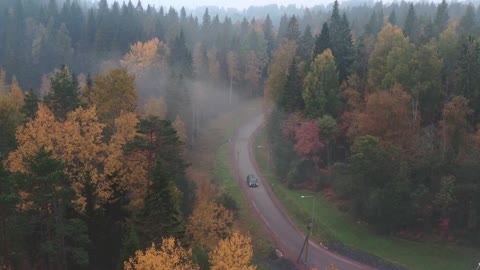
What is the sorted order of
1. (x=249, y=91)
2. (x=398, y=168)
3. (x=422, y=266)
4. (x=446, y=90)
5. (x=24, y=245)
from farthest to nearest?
(x=249, y=91), (x=446, y=90), (x=398, y=168), (x=422, y=266), (x=24, y=245)

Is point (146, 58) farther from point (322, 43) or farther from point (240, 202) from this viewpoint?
point (240, 202)

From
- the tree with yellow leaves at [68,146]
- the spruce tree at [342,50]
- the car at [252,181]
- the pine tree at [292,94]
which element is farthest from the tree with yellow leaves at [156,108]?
the spruce tree at [342,50]

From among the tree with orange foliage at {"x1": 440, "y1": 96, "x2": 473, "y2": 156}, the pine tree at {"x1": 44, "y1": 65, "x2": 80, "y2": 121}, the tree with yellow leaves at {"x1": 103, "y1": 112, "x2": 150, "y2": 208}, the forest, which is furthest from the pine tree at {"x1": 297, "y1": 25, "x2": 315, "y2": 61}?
the tree with yellow leaves at {"x1": 103, "y1": 112, "x2": 150, "y2": 208}

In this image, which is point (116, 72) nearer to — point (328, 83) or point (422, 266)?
point (328, 83)

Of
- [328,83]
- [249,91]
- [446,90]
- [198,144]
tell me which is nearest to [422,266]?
[446,90]

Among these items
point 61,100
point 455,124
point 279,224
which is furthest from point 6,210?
point 455,124

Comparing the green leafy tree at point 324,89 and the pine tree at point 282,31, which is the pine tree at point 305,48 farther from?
the pine tree at point 282,31

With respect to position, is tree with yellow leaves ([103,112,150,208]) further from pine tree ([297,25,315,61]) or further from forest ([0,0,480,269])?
pine tree ([297,25,315,61])
